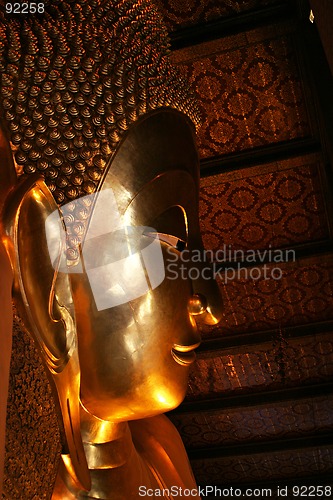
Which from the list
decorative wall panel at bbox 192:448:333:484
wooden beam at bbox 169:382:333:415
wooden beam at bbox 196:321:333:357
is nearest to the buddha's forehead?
wooden beam at bbox 196:321:333:357

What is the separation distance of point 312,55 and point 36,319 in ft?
5.64

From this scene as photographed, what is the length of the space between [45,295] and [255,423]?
3.93 metres

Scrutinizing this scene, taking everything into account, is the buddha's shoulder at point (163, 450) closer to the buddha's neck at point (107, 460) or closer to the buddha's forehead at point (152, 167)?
the buddha's neck at point (107, 460)

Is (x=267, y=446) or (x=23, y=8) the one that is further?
(x=267, y=446)

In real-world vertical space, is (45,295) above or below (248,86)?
below

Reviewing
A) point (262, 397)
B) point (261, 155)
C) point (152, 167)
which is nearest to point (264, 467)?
point (262, 397)

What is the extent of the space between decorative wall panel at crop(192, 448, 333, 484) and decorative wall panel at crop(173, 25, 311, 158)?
313 cm

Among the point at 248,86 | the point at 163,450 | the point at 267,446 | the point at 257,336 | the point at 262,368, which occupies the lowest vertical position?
the point at 267,446

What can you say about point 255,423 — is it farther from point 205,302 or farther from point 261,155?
point 205,302

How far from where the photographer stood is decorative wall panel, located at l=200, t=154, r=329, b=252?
10.2 feet

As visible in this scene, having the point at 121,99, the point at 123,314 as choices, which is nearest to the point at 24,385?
the point at 123,314

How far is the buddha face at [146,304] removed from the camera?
134 cm

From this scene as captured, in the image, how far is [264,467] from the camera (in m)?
5.27

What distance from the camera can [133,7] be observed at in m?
1.53
